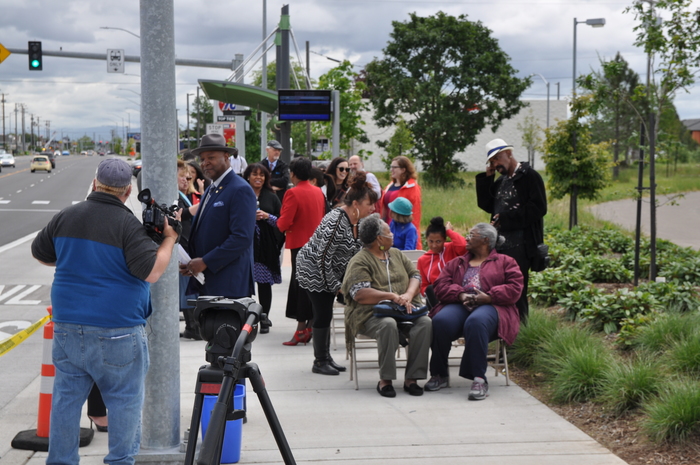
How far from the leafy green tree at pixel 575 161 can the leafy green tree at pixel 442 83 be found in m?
22.3

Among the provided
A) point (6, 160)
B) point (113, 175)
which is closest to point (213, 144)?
point (113, 175)

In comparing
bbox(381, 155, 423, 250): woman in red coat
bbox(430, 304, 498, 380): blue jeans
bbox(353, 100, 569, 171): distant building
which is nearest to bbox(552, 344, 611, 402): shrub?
bbox(430, 304, 498, 380): blue jeans

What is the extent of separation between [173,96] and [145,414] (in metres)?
1.90

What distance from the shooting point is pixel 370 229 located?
6.48m

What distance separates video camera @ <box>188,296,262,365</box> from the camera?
12.5ft

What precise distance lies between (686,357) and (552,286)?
336 centimetres

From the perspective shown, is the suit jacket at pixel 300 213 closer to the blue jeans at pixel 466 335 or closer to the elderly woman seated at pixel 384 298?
the elderly woman seated at pixel 384 298

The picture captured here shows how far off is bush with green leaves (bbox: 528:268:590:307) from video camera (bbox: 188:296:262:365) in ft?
19.1

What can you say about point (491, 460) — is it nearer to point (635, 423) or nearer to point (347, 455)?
point (347, 455)

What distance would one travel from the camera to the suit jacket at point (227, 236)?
5453 mm

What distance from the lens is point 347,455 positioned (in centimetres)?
489

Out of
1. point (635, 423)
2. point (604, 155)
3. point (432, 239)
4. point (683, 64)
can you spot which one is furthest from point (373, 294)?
point (604, 155)

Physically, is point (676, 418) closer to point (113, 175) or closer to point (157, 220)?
point (157, 220)

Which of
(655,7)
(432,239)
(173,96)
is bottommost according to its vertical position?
(432,239)
